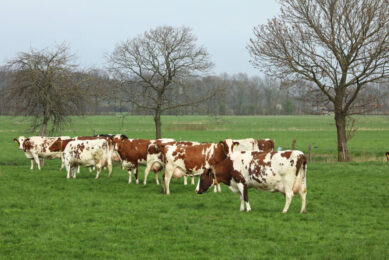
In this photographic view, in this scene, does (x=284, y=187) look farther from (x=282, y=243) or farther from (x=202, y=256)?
(x=202, y=256)

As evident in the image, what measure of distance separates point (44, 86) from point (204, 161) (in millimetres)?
13559

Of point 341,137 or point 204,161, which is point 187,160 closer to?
point 204,161

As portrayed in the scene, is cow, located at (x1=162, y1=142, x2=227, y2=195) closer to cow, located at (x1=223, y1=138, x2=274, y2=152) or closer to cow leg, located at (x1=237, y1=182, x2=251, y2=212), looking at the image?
cow leg, located at (x1=237, y1=182, x2=251, y2=212)

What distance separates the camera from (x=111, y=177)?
2083 centimetres

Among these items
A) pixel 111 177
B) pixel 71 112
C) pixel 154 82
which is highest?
pixel 154 82

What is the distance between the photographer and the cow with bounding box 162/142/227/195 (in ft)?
53.8

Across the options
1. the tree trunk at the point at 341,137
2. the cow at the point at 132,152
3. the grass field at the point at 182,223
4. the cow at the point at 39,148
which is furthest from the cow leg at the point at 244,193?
the tree trunk at the point at 341,137

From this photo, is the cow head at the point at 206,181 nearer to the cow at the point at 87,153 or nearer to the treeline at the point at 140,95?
the cow at the point at 87,153

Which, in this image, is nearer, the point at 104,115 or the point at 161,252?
the point at 161,252

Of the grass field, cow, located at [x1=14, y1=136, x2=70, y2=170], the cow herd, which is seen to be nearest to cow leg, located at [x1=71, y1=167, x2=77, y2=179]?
the cow herd

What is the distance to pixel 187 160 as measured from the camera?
1641 centimetres

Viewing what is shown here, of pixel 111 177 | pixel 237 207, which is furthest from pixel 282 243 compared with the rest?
pixel 111 177

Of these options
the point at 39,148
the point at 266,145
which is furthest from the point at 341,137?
the point at 39,148

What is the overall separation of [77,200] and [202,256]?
701 centimetres
